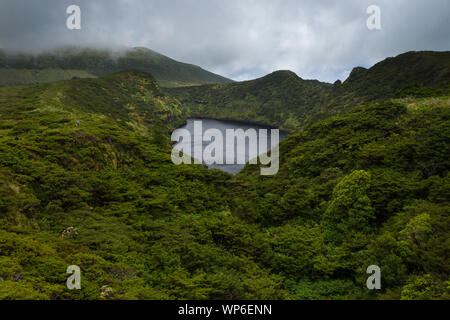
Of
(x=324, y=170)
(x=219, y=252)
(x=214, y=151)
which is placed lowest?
(x=219, y=252)

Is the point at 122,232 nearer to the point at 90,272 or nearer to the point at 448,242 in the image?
the point at 90,272

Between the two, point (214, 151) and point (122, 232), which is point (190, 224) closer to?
point (122, 232)

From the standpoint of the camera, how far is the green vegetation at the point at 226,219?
13242 millimetres

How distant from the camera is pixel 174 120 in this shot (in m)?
159

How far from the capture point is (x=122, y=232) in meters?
18.1

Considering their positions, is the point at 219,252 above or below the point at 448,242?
below

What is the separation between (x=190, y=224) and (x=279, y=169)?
25.6 meters

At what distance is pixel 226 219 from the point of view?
2500 cm

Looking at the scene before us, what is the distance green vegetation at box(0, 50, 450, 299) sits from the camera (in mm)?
13242

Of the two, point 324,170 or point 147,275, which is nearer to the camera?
point 147,275
